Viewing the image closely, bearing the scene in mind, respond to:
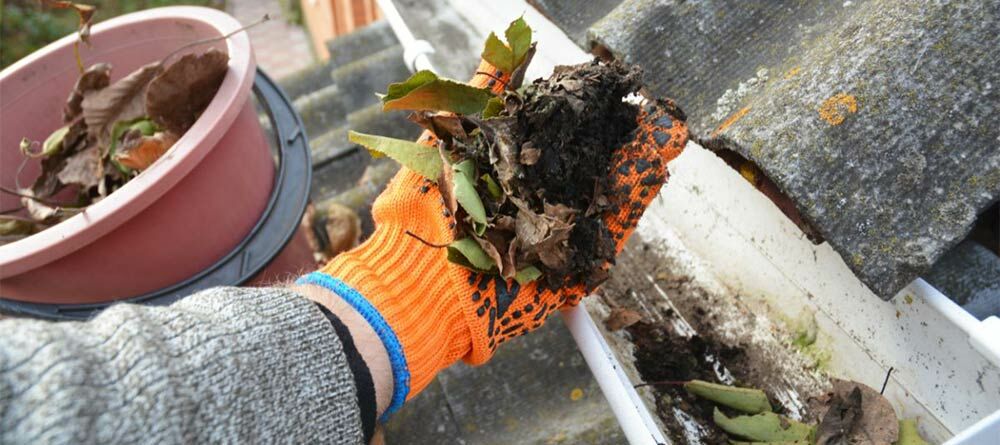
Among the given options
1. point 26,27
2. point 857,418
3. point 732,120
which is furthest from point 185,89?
point 26,27

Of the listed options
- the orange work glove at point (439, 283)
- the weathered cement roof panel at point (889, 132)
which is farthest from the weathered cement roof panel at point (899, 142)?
the orange work glove at point (439, 283)

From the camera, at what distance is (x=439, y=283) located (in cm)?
109

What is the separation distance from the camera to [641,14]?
1203mm

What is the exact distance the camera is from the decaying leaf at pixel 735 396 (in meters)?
1.07

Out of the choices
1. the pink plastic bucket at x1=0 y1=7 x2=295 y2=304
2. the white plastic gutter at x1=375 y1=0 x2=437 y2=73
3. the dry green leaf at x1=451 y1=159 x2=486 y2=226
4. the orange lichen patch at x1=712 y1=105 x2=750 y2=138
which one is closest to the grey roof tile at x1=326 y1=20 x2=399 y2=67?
the white plastic gutter at x1=375 y1=0 x2=437 y2=73

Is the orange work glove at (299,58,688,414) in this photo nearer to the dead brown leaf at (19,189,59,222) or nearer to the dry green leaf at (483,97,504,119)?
the dry green leaf at (483,97,504,119)

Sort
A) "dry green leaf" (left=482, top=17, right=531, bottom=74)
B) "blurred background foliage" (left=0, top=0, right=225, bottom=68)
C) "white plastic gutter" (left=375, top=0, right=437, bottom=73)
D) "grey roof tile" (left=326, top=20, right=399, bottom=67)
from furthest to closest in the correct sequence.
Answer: "blurred background foliage" (left=0, top=0, right=225, bottom=68)
"grey roof tile" (left=326, top=20, right=399, bottom=67)
"white plastic gutter" (left=375, top=0, right=437, bottom=73)
"dry green leaf" (left=482, top=17, right=531, bottom=74)

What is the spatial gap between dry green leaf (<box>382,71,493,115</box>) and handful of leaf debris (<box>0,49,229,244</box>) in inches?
26.6

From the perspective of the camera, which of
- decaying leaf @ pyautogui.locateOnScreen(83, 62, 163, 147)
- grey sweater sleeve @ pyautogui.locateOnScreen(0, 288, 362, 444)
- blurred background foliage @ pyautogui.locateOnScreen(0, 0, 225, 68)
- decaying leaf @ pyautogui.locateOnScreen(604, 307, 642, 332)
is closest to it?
grey sweater sleeve @ pyautogui.locateOnScreen(0, 288, 362, 444)

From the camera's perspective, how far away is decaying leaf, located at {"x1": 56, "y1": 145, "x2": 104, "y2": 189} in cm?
160

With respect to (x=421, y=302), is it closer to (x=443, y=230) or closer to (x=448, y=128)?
(x=443, y=230)

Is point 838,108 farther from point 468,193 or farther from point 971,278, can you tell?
point 468,193

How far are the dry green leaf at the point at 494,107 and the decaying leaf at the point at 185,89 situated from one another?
768 mm

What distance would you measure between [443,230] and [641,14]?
1.70 feet
